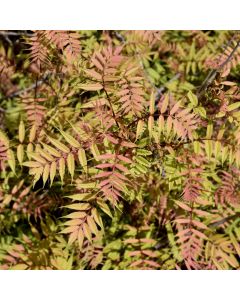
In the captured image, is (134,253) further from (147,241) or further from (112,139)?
(112,139)

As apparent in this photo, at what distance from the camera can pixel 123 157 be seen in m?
1.77

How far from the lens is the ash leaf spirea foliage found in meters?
1.85

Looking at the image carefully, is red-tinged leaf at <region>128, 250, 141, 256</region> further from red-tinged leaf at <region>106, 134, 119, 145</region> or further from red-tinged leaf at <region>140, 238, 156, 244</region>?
red-tinged leaf at <region>106, 134, 119, 145</region>

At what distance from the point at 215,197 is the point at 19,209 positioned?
4.81 feet

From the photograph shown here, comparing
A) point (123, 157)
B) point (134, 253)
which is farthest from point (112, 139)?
point (134, 253)

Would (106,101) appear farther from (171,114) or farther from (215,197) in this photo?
(215,197)

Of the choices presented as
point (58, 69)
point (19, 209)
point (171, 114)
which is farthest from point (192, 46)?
point (19, 209)

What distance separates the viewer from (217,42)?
345cm

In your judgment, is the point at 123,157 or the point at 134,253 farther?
the point at 134,253

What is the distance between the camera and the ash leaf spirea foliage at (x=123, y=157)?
72.7 inches

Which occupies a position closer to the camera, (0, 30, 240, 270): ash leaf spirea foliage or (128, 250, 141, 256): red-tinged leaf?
(0, 30, 240, 270): ash leaf spirea foliage

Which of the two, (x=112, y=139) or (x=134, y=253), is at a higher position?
(x=112, y=139)

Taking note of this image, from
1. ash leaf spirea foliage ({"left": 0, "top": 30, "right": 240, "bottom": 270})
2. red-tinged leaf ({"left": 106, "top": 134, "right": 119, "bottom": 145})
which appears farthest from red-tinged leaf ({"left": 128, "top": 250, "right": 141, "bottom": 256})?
red-tinged leaf ({"left": 106, "top": 134, "right": 119, "bottom": 145})

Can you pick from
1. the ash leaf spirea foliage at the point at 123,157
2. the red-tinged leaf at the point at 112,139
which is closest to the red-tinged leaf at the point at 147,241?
the ash leaf spirea foliage at the point at 123,157
